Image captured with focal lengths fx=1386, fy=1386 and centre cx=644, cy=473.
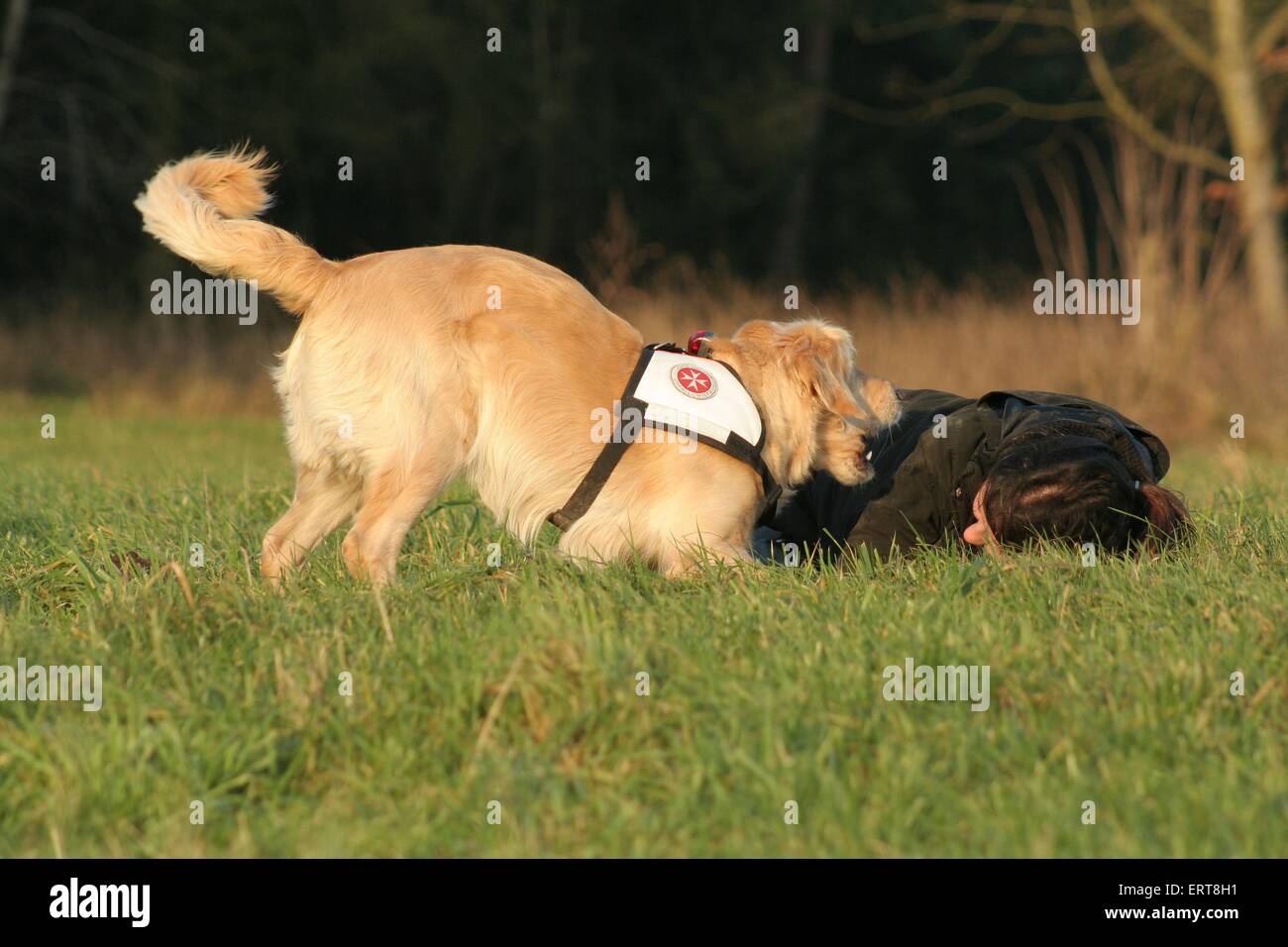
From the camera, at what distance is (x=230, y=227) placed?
15.6 ft

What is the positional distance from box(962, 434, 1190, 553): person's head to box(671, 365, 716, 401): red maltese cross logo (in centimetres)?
99

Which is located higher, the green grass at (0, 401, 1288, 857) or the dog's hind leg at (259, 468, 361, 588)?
the dog's hind leg at (259, 468, 361, 588)

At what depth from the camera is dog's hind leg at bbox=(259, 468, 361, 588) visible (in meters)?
4.86

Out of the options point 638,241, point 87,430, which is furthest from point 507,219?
point 87,430

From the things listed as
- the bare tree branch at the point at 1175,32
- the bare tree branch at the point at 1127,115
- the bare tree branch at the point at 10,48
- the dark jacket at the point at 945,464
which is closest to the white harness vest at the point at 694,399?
the dark jacket at the point at 945,464

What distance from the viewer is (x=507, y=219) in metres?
26.7

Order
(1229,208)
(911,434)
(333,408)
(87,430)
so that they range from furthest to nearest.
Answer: (1229,208) → (87,430) → (911,434) → (333,408)

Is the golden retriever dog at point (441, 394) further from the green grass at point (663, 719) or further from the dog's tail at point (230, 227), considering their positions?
the green grass at point (663, 719)

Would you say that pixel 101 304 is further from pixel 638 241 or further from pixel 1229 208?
pixel 1229 208

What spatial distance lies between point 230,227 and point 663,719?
2.49 m

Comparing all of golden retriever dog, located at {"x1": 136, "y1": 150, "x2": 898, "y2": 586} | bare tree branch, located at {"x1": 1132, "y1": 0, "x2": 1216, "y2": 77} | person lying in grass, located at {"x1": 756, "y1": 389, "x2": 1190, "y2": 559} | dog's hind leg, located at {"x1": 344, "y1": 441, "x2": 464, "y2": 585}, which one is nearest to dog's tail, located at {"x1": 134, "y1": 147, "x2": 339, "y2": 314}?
golden retriever dog, located at {"x1": 136, "y1": 150, "x2": 898, "y2": 586}

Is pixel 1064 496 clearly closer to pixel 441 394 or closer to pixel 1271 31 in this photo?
pixel 441 394

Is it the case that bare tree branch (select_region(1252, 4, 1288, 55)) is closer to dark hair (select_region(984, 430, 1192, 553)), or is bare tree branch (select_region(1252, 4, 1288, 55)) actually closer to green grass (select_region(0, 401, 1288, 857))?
dark hair (select_region(984, 430, 1192, 553))

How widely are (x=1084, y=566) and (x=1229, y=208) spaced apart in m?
13.4
